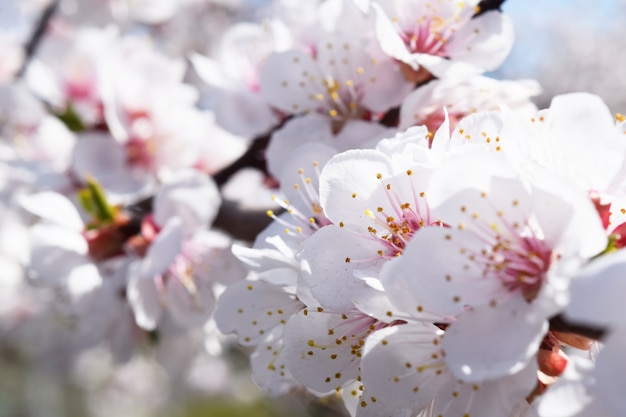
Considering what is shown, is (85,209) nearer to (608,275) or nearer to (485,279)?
(485,279)

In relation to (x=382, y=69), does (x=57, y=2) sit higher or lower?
lower

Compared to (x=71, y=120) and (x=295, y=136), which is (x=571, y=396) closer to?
(x=295, y=136)

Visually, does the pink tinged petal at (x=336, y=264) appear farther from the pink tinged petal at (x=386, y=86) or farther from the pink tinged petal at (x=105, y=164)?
the pink tinged petal at (x=105, y=164)

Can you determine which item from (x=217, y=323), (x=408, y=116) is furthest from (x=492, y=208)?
(x=217, y=323)

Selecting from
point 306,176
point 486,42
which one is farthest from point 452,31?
point 306,176

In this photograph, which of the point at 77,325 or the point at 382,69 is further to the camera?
the point at 77,325

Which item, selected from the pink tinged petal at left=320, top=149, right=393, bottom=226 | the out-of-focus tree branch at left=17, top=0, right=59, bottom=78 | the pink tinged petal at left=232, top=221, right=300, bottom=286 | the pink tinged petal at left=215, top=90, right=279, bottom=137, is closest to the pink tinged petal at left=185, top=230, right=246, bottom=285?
the pink tinged petal at left=215, top=90, right=279, bottom=137

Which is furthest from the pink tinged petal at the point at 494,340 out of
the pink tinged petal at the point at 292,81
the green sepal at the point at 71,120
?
the green sepal at the point at 71,120
